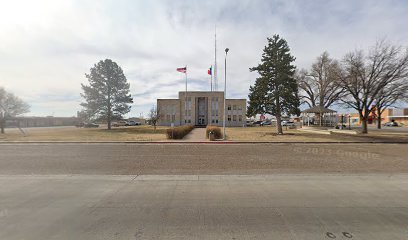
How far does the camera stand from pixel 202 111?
202 ft

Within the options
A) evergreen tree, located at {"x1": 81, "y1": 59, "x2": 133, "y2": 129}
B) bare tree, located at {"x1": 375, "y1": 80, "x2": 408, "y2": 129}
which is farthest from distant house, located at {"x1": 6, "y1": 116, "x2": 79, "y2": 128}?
bare tree, located at {"x1": 375, "y1": 80, "x2": 408, "y2": 129}

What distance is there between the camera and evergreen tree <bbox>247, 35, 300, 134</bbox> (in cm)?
2638

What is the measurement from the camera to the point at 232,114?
62094mm

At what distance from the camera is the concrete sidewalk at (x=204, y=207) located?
11.1 ft

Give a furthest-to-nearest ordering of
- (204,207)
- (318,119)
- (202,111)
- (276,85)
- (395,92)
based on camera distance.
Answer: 1. (202,111)
2. (318,119)
3. (276,85)
4. (395,92)
5. (204,207)

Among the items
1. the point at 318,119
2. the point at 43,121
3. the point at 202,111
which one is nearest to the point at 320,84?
the point at 318,119

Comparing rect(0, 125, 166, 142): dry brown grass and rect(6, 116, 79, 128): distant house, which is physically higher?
rect(6, 116, 79, 128): distant house

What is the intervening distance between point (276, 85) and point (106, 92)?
3083cm

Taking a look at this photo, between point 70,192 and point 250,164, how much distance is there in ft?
22.3

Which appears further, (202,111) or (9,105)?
(202,111)

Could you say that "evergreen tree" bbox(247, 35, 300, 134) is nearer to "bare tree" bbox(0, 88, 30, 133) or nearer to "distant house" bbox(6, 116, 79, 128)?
"bare tree" bbox(0, 88, 30, 133)

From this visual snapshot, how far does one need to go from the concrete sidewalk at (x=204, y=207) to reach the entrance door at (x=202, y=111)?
5464 cm

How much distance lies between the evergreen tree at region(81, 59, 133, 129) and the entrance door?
25.6 m

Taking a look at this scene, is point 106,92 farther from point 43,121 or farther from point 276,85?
point 43,121
